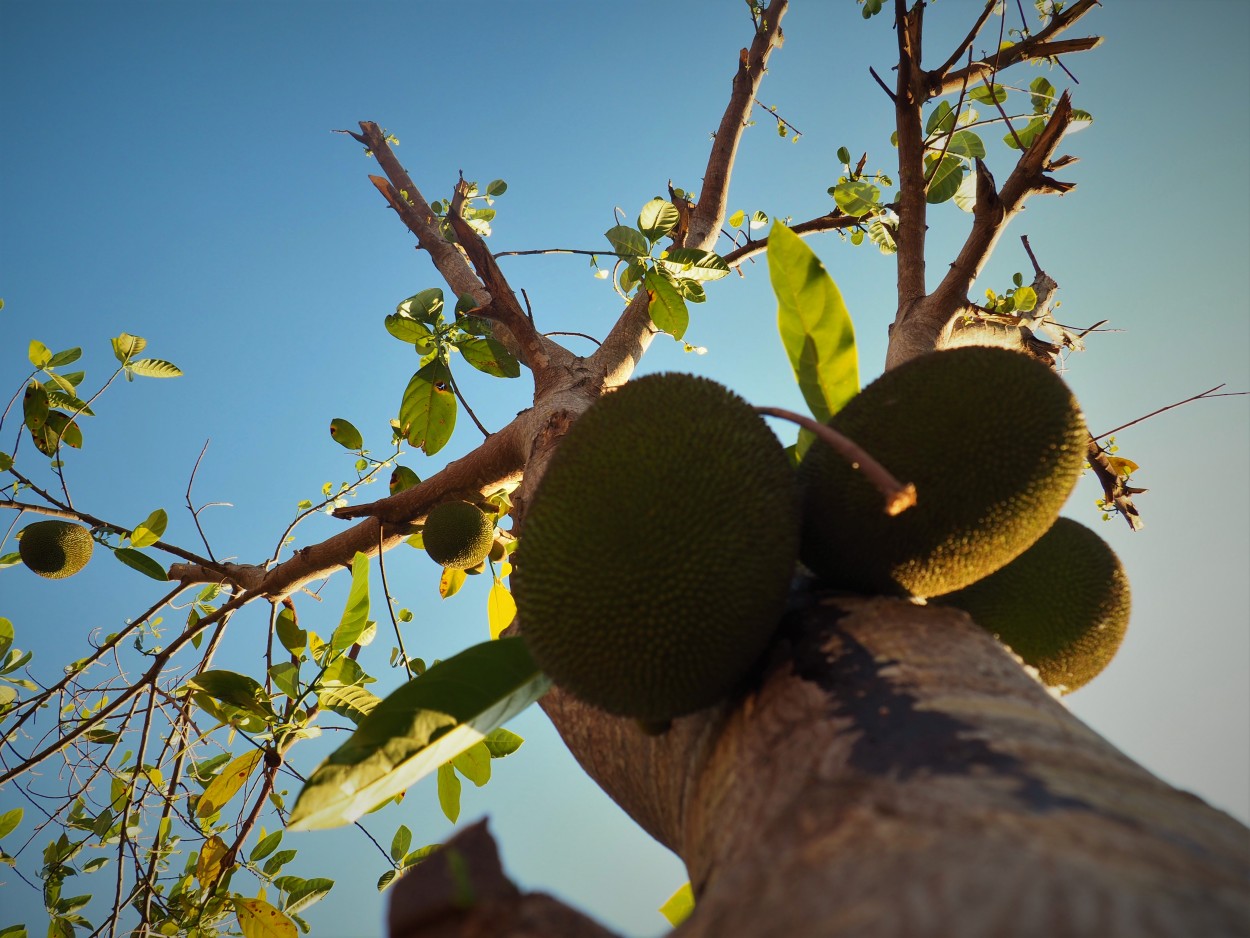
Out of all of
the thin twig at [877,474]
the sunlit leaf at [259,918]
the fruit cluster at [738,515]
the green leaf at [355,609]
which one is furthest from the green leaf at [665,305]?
the sunlit leaf at [259,918]

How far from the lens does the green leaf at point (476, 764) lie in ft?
4.95

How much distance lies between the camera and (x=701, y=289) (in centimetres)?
180

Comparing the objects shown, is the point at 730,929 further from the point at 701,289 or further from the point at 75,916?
the point at 75,916

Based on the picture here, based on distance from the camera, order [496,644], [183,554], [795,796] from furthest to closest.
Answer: [183,554]
[496,644]
[795,796]

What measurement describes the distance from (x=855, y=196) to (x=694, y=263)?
62cm

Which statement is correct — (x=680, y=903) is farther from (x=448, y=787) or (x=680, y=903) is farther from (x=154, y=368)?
(x=154, y=368)

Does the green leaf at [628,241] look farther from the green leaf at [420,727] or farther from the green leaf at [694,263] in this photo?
the green leaf at [420,727]

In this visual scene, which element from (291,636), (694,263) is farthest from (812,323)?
(291,636)

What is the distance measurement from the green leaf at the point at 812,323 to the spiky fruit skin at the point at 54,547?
2.49 metres

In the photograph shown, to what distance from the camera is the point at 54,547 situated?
2.31 metres

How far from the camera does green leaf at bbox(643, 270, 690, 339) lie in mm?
1764

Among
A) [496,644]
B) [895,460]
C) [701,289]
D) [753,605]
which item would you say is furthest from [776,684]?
[701,289]

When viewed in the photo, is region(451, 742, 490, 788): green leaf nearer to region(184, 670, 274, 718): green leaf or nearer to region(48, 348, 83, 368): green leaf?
region(184, 670, 274, 718): green leaf

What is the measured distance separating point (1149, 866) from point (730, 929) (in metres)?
0.19
